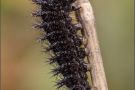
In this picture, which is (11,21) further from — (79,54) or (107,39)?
(79,54)

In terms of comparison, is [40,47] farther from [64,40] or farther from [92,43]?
[92,43]

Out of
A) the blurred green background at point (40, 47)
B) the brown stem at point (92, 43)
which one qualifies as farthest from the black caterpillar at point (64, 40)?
the blurred green background at point (40, 47)

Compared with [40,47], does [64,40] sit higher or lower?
higher

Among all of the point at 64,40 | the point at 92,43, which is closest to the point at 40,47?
the point at 64,40

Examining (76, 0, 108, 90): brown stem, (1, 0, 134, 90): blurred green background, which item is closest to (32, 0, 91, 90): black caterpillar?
(76, 0, 108, 90): brown stem

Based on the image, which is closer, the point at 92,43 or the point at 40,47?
the point at 92,43

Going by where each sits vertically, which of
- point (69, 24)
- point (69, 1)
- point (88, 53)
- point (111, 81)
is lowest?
point (111, 81)

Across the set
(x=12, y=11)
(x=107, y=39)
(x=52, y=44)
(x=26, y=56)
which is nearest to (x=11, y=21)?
(x=12, y=11)
